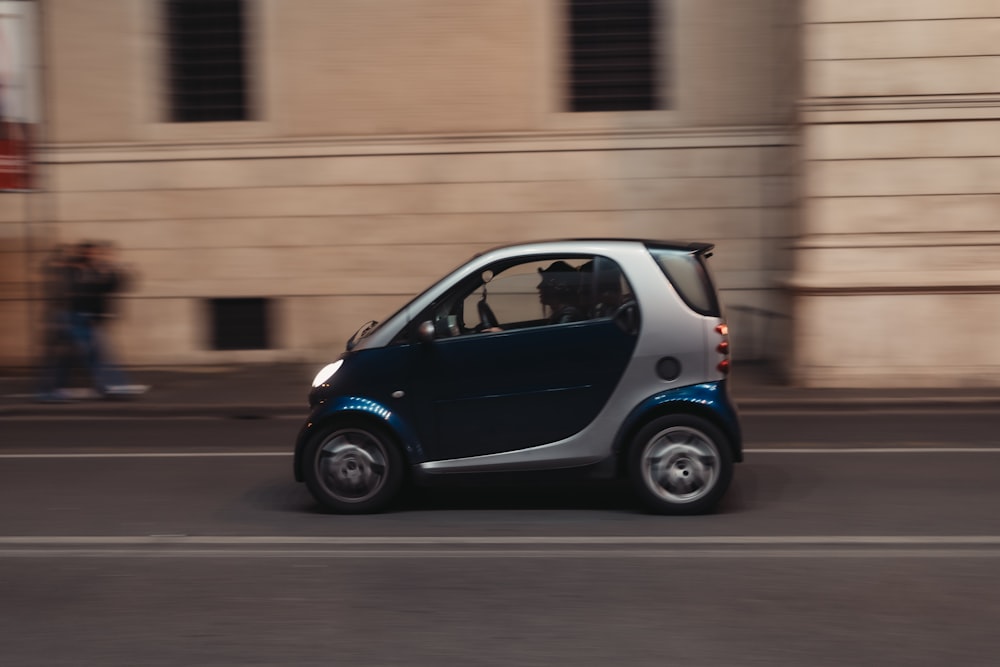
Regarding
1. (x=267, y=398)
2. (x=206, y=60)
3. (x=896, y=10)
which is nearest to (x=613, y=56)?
(x=896, y=10)

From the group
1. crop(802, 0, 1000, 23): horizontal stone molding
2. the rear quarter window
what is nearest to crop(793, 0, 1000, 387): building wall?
crop(802, 0, 1000, 23): horizontal stone molding

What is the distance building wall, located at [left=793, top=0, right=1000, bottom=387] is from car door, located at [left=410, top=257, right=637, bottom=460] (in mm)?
6604

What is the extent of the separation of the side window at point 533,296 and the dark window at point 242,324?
29.6 feet

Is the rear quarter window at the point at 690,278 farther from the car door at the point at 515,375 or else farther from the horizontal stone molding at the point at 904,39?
the horizontal stone molding at the point at 904,39

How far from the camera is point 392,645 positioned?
4.31m

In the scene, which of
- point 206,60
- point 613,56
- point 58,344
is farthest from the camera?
point 206,60

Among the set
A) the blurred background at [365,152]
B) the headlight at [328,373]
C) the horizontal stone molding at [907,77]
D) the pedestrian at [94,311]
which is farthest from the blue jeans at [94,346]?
the horizontal stone molding at [907,77]

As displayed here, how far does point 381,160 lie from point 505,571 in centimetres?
1016

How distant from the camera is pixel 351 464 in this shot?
21.6 ft

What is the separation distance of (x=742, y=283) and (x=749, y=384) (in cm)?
229

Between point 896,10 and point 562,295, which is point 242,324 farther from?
point 562,295

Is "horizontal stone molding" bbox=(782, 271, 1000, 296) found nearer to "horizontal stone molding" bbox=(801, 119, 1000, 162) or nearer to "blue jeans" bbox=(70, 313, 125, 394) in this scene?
"horizontal stone molding" bbox=(801, 119, 1000, 162)

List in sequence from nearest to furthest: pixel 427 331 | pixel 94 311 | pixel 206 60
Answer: pixel 427 331
pixel 94 311
pixel 206 60

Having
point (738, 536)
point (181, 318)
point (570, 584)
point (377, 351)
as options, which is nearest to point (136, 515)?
point (377, 351)
